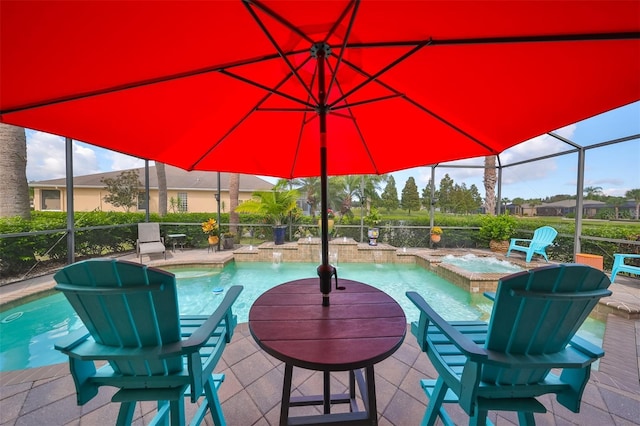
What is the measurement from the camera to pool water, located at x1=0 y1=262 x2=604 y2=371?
2869 millimetres

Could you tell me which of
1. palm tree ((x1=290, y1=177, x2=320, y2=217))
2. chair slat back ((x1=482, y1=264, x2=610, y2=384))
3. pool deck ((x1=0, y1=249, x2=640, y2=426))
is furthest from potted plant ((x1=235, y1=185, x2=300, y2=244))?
chair slat back ((x1=482, y1=264, x2=610, y2=384))

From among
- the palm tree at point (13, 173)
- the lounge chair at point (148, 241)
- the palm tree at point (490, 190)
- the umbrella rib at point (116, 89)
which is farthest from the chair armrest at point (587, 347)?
the palm tree at point (490, 190)

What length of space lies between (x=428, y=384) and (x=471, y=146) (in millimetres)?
1885

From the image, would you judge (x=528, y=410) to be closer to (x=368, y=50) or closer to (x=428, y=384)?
(x=428, y=384)

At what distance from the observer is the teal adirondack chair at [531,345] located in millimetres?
1025

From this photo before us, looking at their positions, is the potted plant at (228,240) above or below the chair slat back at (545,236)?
below

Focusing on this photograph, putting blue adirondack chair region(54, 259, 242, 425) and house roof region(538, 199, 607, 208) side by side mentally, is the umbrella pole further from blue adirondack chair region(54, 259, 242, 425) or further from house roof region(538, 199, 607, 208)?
house roof region(538, 199, 607, 208)

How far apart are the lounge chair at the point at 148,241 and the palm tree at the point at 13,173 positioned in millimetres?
2083

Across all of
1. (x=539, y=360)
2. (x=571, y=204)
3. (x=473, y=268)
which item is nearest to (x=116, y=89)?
(x=539, y=360)

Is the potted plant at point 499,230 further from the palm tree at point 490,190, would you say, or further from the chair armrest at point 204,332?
the chair armrest at point 204,332

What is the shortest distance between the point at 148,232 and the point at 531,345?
27.0ft

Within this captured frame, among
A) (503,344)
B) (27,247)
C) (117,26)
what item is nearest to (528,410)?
(503,344)

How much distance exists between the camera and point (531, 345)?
43.2 inches

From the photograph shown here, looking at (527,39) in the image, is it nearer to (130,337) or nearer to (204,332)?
(204,332)
